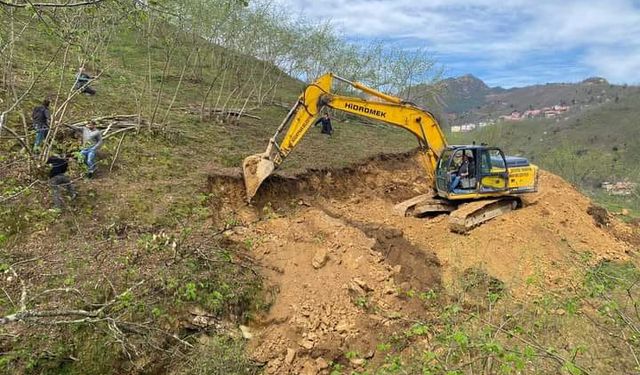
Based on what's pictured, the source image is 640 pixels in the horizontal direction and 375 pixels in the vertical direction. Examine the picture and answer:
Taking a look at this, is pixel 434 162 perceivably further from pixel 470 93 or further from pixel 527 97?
pixel 470 93

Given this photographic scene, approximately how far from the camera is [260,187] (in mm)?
10414

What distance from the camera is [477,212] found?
995 cm

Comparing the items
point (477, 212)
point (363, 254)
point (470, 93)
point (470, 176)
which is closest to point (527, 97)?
point (470, 93)

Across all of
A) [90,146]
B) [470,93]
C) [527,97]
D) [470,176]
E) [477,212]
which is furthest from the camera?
[470,93]

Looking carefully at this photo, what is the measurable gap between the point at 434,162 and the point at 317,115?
9.61 ft

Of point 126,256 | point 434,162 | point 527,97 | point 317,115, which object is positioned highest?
point 527,97

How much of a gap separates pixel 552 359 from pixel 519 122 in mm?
78590

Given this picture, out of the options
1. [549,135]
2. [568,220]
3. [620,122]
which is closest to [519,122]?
[549,135]

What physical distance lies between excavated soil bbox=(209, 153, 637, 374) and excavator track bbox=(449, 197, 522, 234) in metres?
0.19

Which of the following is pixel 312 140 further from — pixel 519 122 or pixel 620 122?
pixel 519 122

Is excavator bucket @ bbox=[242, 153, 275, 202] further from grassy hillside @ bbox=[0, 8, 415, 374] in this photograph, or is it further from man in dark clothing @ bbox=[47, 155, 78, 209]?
man in dark clothing @ bbox=[47, 155, 78, 209]

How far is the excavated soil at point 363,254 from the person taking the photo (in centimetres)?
661

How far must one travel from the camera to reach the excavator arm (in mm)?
9445

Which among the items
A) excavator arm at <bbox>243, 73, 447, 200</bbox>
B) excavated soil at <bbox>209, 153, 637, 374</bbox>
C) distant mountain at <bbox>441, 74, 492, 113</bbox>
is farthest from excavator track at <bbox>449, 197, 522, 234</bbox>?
distant mountain at <bbox>441, 74, 492, 113</bbox>
